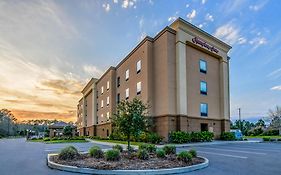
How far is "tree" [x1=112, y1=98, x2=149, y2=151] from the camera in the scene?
44.8 ft

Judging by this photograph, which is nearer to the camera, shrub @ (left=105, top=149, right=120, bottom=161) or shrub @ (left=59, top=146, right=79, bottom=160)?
shrub @ (left=105, top=149, right=120, bottom=161)

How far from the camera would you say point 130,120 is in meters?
13.7

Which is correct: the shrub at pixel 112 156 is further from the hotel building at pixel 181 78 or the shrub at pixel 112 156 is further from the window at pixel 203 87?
the window at pixel 203 87

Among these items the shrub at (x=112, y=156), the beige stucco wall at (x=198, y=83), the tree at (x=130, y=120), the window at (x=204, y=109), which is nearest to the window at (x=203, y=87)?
the beige stucco wall at (x=198, y=83)

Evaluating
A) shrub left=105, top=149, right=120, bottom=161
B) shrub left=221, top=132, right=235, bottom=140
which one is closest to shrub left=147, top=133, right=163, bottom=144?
shrub left=221, top=132, right=235, bottom=140

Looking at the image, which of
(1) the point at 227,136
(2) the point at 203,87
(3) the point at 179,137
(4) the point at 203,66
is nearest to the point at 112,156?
(3) the point at 179,137

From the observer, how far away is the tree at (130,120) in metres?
13.7

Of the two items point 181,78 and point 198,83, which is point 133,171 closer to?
point 181,78

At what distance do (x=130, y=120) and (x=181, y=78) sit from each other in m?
13.3

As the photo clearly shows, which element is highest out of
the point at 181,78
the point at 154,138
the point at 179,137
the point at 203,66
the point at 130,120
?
the point at 203,66

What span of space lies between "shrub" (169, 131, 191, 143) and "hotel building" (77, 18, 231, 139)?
741 millimetres

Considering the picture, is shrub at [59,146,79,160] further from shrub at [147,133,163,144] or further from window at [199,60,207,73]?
window at [199,60,207,73]

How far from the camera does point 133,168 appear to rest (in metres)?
8.84

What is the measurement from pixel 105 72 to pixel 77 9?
28.2 metres
